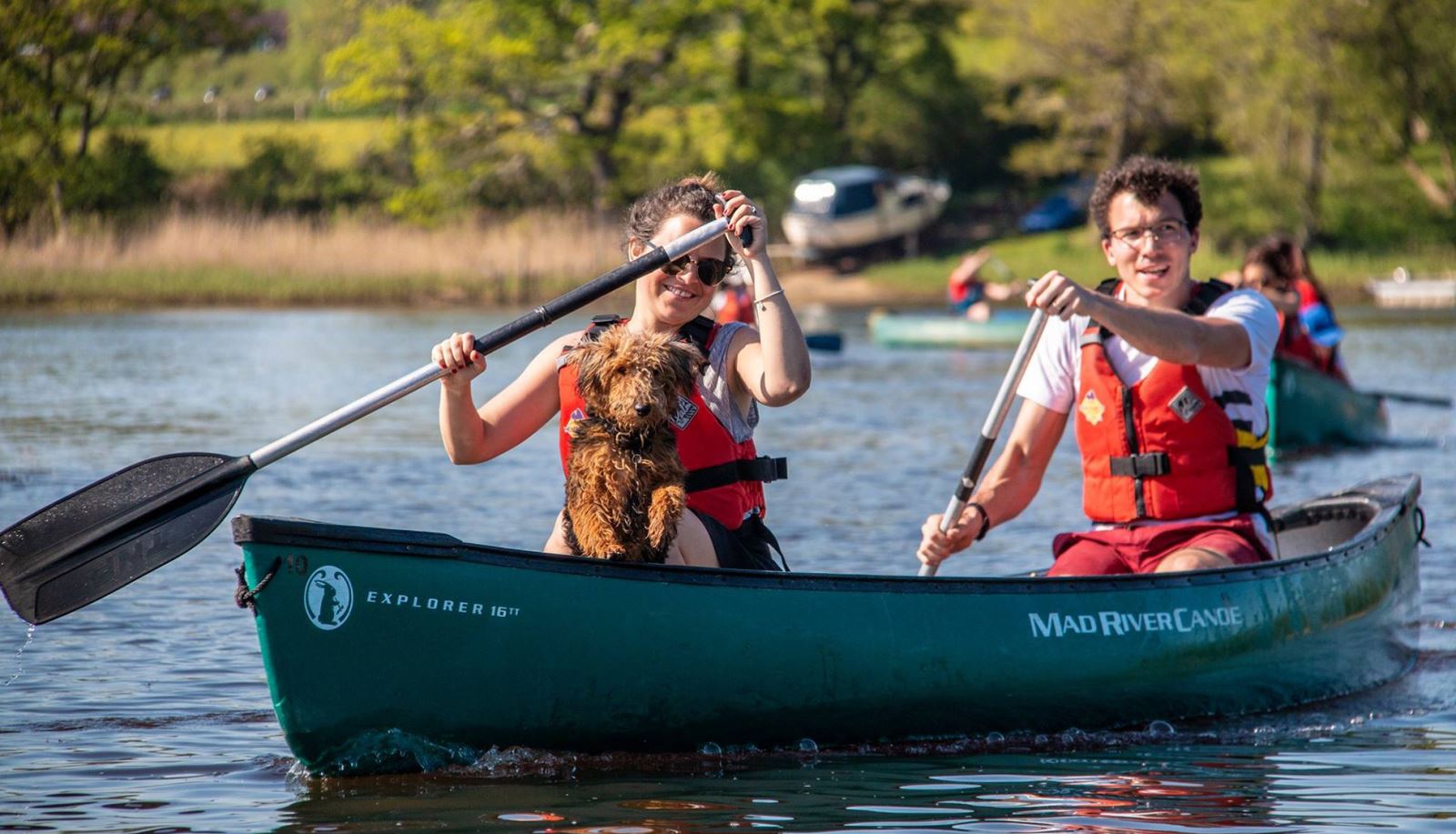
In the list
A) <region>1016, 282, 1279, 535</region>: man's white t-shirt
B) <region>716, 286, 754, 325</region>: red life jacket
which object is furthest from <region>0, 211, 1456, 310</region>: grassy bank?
<region>1016, 282, 1279, 535</region>: man's white t-shirt

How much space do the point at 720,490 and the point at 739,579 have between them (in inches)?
8.5

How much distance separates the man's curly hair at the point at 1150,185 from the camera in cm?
461

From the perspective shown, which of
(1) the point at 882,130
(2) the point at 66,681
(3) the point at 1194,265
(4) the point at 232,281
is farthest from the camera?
(1) the point at 882,130

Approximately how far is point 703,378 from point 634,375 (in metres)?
0.33

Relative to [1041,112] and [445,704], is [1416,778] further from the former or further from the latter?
[1041,112]

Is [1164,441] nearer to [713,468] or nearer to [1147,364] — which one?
[1147,364]

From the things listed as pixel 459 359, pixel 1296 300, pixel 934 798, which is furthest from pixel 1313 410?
pixel 459 359

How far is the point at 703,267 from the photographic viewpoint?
13.4ft

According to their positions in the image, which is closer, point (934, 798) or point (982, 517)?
point (934, 798)

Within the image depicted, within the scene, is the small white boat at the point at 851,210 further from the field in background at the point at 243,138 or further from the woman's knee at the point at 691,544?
the woman's knee at the point at 691,544

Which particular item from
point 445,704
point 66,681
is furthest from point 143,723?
point 445,704

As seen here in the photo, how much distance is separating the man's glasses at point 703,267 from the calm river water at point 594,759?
0.85m

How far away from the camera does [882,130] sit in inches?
1526

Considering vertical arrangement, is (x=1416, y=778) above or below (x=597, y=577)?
below
